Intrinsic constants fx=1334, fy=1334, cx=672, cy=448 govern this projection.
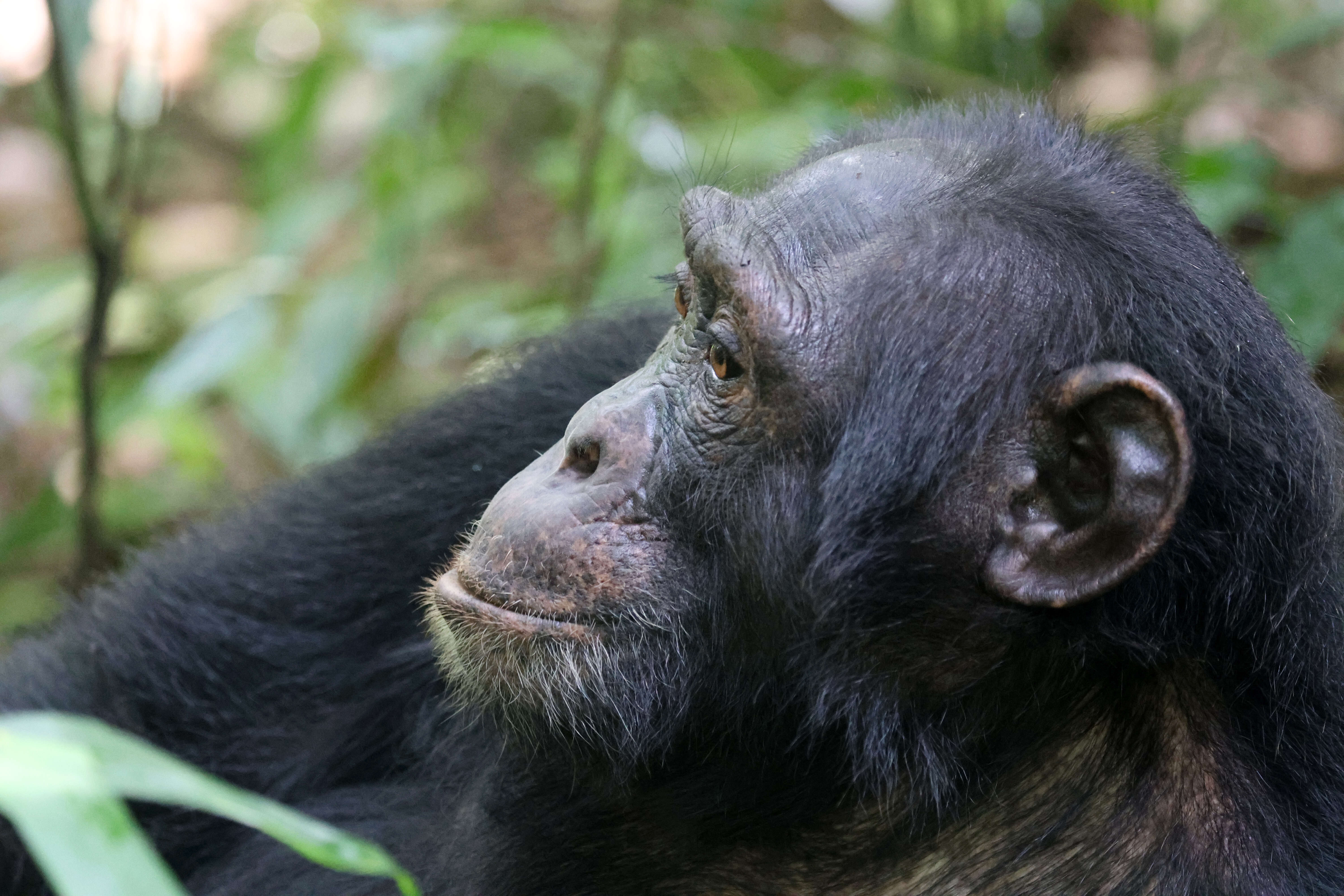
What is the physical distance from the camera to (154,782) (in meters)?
1.50

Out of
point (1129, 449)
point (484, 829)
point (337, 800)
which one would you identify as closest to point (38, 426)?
point (337, 800)

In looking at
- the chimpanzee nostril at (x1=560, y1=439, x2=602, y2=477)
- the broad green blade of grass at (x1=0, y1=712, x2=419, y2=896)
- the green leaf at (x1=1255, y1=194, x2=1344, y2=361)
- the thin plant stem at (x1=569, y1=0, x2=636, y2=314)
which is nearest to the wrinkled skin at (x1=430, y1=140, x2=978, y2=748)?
the chimpanzee nostril at (x1=560, y1=439, x2=602, y2=477)

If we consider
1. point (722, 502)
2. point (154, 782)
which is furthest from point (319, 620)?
point (154, 782)

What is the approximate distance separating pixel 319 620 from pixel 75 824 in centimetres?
257

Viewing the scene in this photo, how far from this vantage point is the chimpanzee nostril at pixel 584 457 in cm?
285

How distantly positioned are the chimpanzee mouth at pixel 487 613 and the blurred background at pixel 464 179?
137 centimetres

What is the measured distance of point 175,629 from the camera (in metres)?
4.04

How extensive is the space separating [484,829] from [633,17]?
3.85 meters

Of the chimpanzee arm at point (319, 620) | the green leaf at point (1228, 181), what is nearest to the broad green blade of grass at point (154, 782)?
the chimpanzee arm at point (319, 620)

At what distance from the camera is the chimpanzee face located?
8.69ft

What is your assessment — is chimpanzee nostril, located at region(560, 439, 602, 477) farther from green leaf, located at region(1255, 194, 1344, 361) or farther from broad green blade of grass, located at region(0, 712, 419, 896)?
green leaf, located at region(1255, 194, 1344, 361)

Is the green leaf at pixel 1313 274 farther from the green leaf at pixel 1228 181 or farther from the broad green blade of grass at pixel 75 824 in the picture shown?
the broad green blade of grass at pixel 75 824

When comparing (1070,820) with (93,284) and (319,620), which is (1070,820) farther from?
(93,284)

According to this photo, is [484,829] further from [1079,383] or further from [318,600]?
[1079,383]
